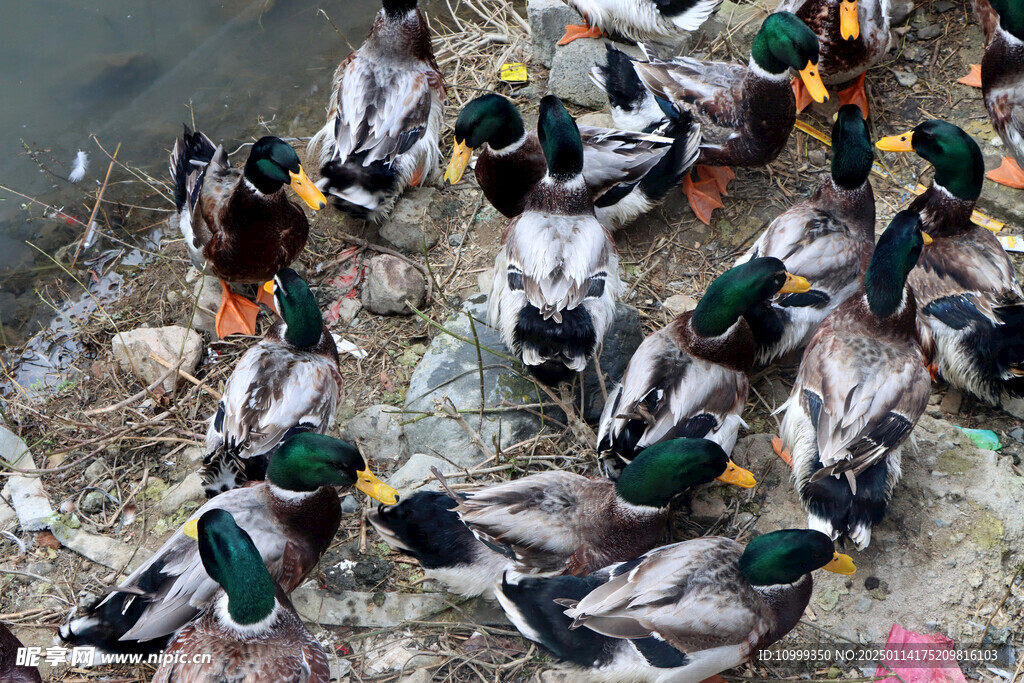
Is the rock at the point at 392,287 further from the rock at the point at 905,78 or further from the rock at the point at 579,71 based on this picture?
the rock at the point at 905,78

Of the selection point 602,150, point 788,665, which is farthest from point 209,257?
point 788,665

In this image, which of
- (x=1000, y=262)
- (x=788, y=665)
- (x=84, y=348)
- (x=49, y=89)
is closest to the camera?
(x=788, y=665)

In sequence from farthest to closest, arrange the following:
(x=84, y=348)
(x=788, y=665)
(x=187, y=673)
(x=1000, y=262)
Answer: (x=84, y=348), (x=1000, y=262), (x=788, y=665), (x=187, y=673)

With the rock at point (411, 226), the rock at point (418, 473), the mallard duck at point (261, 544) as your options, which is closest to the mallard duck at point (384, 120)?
the rock at point (411, 226)

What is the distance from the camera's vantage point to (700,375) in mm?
3619

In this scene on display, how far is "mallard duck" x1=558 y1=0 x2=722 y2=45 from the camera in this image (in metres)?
5.09

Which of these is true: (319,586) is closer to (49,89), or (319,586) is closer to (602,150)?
(602,150)

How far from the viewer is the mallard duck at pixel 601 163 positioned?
4.42 metres

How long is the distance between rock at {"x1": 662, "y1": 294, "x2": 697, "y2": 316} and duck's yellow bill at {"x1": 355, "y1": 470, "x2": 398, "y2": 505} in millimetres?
1831

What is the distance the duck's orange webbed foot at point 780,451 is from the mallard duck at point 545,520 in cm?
45

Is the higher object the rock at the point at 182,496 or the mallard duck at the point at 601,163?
the mallard duck at the point at 601,163

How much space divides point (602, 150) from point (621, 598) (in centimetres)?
247

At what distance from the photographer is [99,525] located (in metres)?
3.90

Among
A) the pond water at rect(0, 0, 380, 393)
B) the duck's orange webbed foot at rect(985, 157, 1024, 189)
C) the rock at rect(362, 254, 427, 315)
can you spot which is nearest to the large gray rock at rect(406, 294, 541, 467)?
the rock at rect(362, 254, 427, 315)
